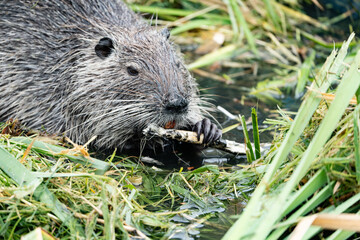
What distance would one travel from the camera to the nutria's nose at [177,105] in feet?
12.5

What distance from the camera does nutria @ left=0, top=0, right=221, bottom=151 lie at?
13.3 feet

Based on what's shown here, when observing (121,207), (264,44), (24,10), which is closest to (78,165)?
(121,207)

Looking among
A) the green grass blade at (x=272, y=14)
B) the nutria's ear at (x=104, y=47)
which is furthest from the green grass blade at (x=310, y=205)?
the green grass blade at (x=272, y=14)

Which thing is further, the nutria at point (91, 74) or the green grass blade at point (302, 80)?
the green grass blade at point (302, 80)

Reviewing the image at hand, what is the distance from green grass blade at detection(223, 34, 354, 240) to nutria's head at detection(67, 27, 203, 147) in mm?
1110

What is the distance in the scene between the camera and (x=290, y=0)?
295 inches

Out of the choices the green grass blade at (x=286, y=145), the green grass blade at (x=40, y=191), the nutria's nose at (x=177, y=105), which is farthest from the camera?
the nutria's nose at (x=177, y=105)

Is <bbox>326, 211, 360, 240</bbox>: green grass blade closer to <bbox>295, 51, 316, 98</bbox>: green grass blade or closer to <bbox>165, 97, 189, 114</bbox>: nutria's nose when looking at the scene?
<bbox>165, 97, 189, 114</bbox>: nutria's nose

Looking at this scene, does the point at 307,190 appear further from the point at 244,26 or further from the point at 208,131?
the point at 244,26

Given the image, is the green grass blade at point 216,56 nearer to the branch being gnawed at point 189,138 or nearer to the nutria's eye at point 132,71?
the nutria's eye at point 132,71

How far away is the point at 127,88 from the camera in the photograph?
4.16 metres

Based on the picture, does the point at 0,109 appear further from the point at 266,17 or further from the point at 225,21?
the point at 266,17

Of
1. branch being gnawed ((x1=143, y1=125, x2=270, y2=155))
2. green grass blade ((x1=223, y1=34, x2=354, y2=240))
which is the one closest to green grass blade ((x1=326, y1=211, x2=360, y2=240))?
green grass blade ((x1=223, y1=34, x2=354, y2=240))

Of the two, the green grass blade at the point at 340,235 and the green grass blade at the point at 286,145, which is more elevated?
the green grass blade at the point at 286,145
